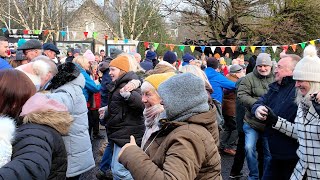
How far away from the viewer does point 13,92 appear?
7.22ft

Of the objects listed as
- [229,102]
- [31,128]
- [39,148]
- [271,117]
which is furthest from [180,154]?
[229,102]

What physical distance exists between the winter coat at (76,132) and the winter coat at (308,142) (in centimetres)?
205

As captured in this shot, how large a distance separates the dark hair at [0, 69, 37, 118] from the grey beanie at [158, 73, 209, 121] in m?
0.85

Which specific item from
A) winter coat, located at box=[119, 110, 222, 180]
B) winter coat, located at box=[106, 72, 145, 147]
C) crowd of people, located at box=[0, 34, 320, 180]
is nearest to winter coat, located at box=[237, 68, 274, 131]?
crowd of people, located at box=[0, 34, 320, 180]

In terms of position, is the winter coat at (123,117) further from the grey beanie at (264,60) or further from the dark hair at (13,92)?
the dark hair at (13,92)

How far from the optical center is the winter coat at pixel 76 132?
369 cm

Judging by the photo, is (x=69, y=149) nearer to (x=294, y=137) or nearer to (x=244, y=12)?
(x=294, y=137)

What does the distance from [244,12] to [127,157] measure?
23125 millimetres

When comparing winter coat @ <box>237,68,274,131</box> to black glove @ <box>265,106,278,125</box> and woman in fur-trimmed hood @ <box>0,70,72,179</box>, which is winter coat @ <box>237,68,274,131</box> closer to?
black glove @ <box>265,106,278,125</box>

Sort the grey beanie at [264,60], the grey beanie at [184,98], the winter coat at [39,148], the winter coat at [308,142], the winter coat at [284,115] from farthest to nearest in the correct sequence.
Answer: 1. the grey beanie at [264,60]
2. the winter coat at [284,115]
3. the winter coat at [308,142]
4. the grey beanie at [184,98]
5. the winter coat at [39,148]

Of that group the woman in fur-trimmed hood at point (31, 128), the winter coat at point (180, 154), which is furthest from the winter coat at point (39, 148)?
the winter coat at point (180, 154)

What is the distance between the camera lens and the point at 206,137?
2.09 meters

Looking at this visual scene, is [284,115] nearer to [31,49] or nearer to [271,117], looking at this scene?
[271,117]

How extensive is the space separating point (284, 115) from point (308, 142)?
0.66m
